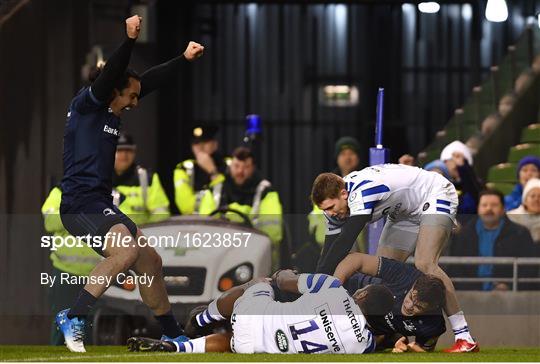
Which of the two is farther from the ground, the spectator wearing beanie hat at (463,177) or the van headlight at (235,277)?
the spectator wearing beanie hat at (463,177)

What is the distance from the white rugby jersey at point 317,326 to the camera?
43.9 ft

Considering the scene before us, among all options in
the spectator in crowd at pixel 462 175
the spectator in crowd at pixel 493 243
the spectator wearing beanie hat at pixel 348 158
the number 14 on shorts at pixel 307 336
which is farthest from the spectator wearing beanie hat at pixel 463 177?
the number 14 on shorts at pixel 307 336

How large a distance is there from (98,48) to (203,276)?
6707 millimetres

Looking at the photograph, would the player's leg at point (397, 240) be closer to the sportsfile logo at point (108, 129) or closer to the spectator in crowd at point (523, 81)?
the sportsfile logo at point (108, 129)

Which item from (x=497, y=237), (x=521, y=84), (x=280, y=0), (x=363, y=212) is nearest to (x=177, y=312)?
(x=363, y=212)

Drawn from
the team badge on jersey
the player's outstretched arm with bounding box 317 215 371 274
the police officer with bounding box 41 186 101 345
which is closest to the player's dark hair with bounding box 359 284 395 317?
the player's outstretched arm with bounding box 317 215 371 274

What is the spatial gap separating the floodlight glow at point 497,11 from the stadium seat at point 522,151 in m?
1.42

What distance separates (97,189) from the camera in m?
13.7

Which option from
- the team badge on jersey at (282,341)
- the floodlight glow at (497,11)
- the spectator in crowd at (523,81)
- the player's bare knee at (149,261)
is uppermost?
the floodlight glow at (497,11)

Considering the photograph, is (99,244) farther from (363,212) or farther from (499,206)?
(499,206)

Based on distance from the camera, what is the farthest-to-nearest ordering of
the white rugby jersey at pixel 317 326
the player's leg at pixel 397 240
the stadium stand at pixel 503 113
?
the stadium stand at pixel 503 113, the player's leg at pixel 397 240, the white rugby jersey at pixel 317 326

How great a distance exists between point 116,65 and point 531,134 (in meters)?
8.70

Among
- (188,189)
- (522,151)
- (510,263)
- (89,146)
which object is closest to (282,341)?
(89,146)

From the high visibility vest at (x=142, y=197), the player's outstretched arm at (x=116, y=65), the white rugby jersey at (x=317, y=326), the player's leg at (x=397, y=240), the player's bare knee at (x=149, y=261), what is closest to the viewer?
the player's outstretched arm at (x=116, y=65)
